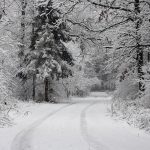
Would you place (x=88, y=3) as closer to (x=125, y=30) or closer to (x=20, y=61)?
(x=125, y=30)

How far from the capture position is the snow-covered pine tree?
96.2ft

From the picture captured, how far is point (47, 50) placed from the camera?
98.1 feet

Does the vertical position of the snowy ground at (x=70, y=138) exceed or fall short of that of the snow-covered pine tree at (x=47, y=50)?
it falls short

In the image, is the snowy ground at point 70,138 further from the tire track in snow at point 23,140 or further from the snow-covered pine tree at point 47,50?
the snow-covered pine tree at point 47,50

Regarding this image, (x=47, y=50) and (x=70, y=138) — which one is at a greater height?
(x=47, y=50)

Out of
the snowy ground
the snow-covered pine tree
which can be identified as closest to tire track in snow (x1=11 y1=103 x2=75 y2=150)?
the snowy ground

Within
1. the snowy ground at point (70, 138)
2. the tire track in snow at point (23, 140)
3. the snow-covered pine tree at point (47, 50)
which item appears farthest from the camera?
the snow-covered pine tree at point (47, 50)

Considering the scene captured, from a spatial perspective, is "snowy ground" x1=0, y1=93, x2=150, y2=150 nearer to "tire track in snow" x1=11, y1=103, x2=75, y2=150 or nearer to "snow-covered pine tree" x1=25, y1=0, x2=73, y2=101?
"tire track in snow" x1=11, y1=103, x2=75, y2=150

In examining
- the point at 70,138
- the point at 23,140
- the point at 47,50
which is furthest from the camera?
the point at 47,50

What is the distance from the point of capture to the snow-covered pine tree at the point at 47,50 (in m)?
29.3

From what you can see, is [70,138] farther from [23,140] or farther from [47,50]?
[47,50]

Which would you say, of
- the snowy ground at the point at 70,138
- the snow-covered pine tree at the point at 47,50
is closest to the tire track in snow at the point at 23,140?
the snowy ground at the point at 70,138

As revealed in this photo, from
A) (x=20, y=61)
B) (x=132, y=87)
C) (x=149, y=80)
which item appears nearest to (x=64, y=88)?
(x=20, y=61)

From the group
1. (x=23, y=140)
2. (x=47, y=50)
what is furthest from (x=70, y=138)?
(x=47, y=50)
